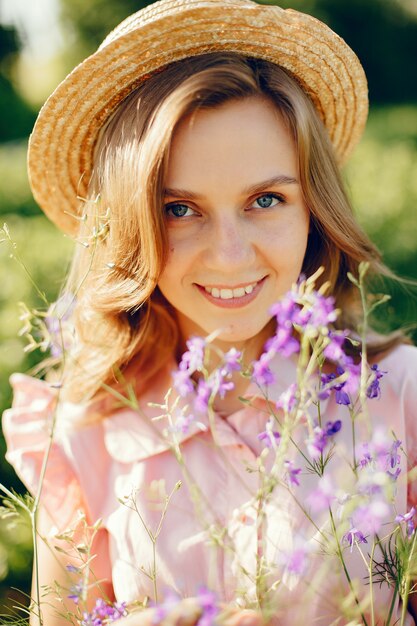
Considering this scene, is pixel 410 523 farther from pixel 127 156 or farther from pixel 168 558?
pixel 127 156

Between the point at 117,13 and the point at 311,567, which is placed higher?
the point at 117,13

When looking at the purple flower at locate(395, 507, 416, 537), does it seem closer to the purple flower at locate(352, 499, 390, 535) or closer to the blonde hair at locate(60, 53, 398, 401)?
the purple flower at locate(352, 499, 390, 535)

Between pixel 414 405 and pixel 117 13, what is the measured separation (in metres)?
15.8

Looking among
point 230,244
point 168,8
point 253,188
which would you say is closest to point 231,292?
point 230,244

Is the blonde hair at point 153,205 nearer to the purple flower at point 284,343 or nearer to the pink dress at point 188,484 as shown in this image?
the pink dress at point 188,484

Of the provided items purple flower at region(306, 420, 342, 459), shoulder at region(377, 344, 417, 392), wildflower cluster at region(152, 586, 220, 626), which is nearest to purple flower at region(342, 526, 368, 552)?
purple flower at region(306, 420, 342, 459)

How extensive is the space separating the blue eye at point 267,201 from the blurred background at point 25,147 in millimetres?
572

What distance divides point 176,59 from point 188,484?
1019 mm

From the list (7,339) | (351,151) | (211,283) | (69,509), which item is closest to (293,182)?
(211,283)

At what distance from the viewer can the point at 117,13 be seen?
15859 millimetres

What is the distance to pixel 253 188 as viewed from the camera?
1.61 meters

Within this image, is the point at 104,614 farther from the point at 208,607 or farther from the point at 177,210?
the point at 177,210

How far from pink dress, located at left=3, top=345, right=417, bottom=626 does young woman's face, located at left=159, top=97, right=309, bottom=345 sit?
30 cm

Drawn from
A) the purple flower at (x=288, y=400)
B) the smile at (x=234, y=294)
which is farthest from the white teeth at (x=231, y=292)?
the purple flower at (x=288, y=400)
